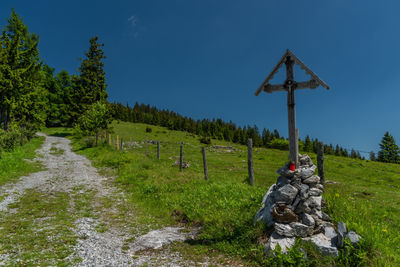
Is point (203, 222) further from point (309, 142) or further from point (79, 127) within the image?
point (309, 142)

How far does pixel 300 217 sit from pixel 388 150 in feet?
273

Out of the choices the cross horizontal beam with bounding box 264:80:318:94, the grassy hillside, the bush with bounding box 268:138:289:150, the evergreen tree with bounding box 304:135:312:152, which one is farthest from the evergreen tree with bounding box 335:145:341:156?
the cross horizontal beam with bounding box 264:80:318:94

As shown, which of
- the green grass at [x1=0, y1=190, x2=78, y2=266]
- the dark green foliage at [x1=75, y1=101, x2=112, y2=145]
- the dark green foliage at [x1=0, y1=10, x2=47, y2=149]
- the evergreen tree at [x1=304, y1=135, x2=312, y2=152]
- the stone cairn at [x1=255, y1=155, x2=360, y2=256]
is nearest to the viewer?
the stone cairn at [x1=255, y1=155, x2=360, y2=256]

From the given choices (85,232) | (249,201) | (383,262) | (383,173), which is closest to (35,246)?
(85,232)

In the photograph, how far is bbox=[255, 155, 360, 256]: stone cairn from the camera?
503 centimetres

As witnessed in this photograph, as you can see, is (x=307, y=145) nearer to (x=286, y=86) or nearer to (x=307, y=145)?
(x=307, y=145)

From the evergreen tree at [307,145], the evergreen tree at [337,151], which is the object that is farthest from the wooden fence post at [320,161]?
the evergreen tree at [337,151]

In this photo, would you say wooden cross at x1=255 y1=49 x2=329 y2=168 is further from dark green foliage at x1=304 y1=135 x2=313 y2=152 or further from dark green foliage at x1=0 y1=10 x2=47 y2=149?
dark green foliage at x1=304 y1=135 x2=313 y2=152

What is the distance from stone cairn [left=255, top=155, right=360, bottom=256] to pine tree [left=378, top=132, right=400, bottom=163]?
262ft

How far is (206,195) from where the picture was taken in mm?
9789

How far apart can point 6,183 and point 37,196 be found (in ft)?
13.6

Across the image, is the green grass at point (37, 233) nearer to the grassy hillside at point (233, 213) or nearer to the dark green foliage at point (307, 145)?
the grassy hillside at point (233, 213)

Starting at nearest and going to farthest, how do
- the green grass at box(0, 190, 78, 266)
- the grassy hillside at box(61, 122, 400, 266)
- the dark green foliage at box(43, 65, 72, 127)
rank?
the grassy hillside at box(61, 122, 400, 266) < the green grass at box(0, 190, 78, 266) < the dark green foliage at box(43, 65, 72, 127)

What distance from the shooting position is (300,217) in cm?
572
